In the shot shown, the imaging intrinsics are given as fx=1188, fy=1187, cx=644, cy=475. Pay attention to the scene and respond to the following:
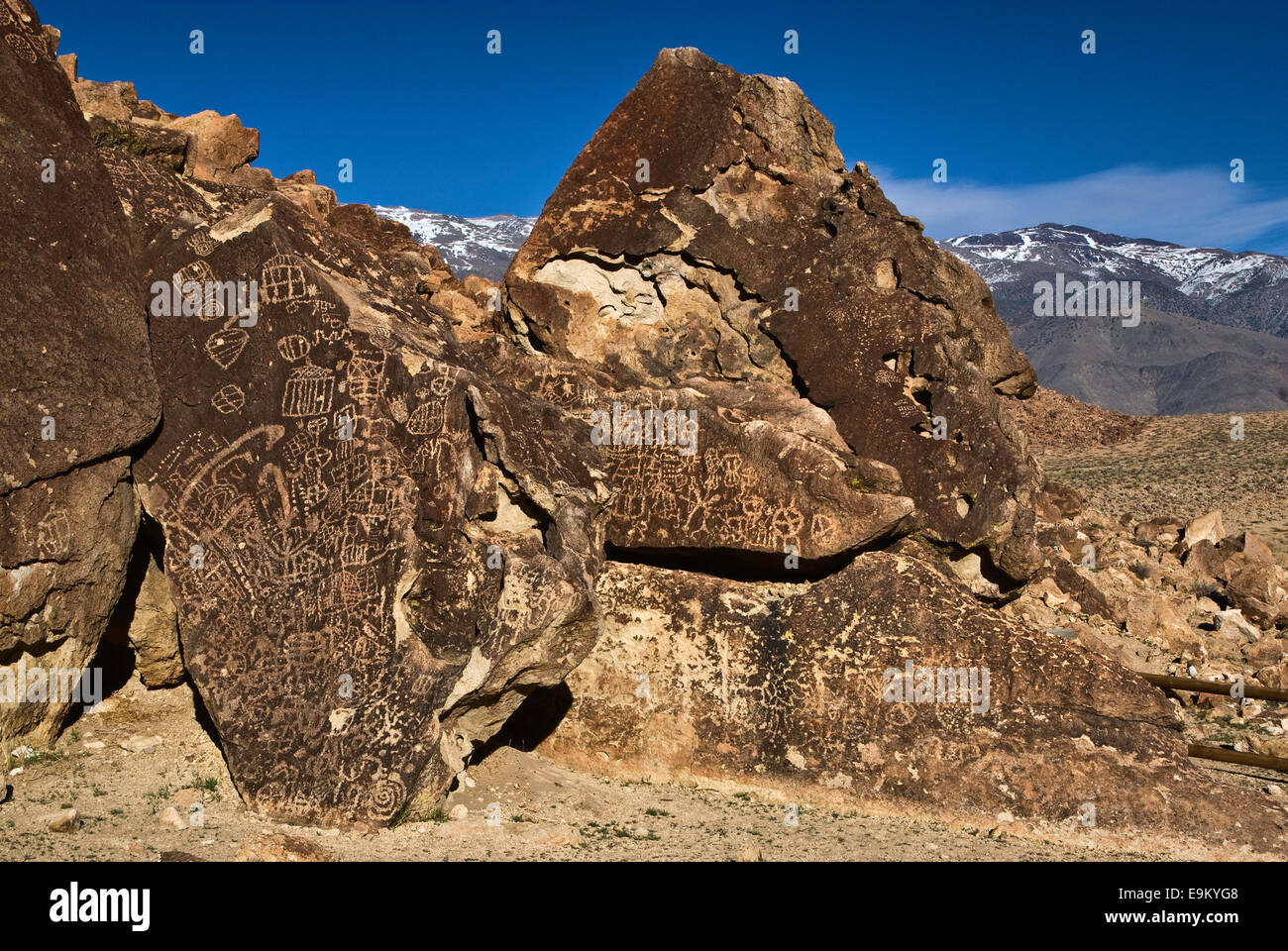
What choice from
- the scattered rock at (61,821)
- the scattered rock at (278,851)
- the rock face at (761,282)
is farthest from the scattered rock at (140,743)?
the rock face at (761,282)

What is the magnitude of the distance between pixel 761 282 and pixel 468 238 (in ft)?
573

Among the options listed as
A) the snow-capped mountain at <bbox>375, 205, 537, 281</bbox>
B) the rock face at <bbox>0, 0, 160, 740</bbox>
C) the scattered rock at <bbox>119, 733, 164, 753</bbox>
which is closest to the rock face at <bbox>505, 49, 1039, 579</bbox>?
the rock face at <bbox>0, 0, 160, 740</bbox>

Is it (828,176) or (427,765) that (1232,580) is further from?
(427,765)

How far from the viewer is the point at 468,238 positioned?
179250 mm

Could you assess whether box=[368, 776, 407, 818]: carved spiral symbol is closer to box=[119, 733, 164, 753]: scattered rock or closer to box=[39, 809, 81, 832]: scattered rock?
box=[39, 809, 81, 832]: scattered rock

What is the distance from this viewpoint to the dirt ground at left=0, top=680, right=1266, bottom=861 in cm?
582

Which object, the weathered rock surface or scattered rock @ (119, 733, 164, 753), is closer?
scattered rock @ (119, 733, 164, 753)

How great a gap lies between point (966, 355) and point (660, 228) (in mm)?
2815

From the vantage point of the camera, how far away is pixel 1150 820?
23.4 feet

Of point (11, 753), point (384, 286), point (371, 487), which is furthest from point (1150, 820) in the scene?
point (11, 753)


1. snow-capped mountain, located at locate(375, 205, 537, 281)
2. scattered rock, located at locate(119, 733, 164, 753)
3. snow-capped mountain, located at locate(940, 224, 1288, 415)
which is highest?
snow-capped mountain, located at locate(375, 205, 537, 281)

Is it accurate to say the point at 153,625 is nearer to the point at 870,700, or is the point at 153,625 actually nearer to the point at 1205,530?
the point at 870,700

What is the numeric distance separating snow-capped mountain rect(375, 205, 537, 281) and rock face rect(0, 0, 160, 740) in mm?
138474

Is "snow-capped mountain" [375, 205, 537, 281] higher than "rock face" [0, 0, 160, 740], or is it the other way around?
"snow-capped mountain" [375, 205, 537, 281]
